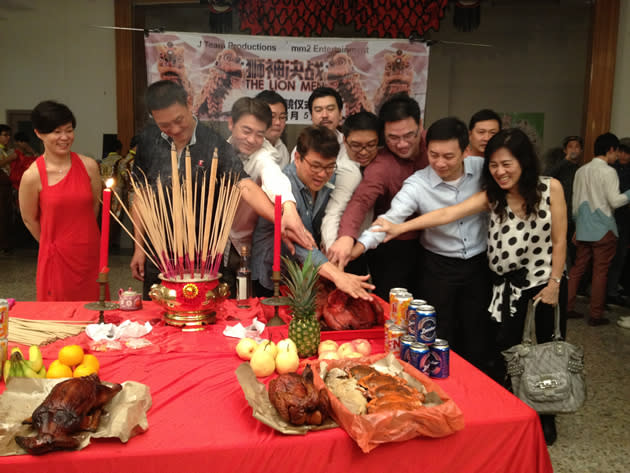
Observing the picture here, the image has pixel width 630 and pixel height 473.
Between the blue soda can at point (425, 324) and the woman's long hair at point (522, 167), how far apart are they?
0.99m

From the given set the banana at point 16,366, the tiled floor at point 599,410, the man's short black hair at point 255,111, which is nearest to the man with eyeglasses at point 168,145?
the man's short black hair at point 255,111

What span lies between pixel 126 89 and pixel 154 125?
3.60 meters

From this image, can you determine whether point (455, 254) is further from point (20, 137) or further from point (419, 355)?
point (20, 137)

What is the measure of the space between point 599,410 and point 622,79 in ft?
12.1


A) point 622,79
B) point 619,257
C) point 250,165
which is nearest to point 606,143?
point 619,257

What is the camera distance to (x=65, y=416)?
0.96 meters

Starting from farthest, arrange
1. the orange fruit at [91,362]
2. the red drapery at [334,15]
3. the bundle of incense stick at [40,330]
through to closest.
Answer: the red drapery at [334,15]
the bundle of incense stick at [40,330]
the orange fruit at [91,362]

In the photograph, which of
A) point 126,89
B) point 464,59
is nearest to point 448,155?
point 126,89

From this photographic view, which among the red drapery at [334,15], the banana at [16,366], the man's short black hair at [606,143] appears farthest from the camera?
the red drapery at [334,15]

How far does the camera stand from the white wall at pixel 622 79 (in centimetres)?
507

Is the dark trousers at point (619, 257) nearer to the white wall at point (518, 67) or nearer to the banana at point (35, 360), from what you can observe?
the white wall at point (518, 67)

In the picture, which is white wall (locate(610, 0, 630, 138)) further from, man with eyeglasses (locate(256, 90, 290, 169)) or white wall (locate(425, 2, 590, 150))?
man with eyeglasses (locate(256, 90, 290, 169))

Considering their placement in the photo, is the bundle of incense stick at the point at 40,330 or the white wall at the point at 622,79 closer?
the bundle of incense stick at the point at 40,330

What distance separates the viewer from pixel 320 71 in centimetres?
432
